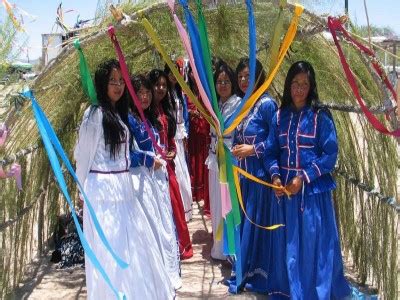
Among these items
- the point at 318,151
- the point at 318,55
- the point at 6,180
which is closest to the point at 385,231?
the point at 318,151

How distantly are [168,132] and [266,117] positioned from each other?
1.13 m

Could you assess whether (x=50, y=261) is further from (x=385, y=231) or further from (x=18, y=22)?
(x=385, y=231)

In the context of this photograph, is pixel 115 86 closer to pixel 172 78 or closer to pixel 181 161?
pixel 172 78

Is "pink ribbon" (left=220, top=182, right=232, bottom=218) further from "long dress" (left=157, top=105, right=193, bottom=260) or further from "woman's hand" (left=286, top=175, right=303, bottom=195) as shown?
"long dress" (left=157, top=105, right=193, bottom=260)

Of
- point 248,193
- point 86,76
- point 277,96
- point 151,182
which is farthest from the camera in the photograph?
point 277,96

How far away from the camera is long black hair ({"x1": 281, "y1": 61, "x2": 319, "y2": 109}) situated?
3.60 m

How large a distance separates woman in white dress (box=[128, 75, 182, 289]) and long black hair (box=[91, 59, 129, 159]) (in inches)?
8.7

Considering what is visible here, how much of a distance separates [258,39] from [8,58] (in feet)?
7.31

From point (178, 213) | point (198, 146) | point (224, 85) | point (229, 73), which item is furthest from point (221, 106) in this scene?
point (198, 146)

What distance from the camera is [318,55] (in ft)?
15.3

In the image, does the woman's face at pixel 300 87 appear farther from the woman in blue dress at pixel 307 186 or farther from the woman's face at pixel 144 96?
the woman's face at pixel 144 96

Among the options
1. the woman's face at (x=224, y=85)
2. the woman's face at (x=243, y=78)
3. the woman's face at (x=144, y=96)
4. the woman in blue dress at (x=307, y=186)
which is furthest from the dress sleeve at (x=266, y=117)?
the woman's face at (x=144, y=96)

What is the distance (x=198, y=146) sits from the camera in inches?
284

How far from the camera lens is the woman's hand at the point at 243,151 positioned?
4.00m
